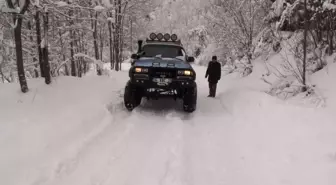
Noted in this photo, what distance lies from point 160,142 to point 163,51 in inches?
171

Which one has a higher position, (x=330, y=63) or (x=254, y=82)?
(x=330, y=63)

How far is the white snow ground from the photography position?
5.00 m

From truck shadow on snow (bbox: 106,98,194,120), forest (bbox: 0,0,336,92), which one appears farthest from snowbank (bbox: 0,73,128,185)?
forest (bbox: 0,0,336,92)

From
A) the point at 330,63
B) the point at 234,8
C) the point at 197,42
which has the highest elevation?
the point at 234,8

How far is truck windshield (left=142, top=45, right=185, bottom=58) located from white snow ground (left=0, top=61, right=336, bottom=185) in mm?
1749

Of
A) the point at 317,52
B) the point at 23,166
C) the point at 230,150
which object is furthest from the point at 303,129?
the point at 23,166

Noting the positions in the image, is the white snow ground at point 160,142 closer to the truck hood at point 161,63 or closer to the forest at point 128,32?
the truck hood at point 161,63

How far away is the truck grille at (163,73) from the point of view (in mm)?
8906

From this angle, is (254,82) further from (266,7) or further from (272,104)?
(272,104)

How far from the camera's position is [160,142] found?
664 centimetres

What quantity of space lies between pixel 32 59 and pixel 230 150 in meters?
17.0

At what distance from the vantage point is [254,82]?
519 inches

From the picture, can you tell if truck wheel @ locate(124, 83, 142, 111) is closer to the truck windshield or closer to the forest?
the truck windshield

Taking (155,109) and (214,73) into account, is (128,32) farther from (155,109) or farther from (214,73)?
(155,109)
